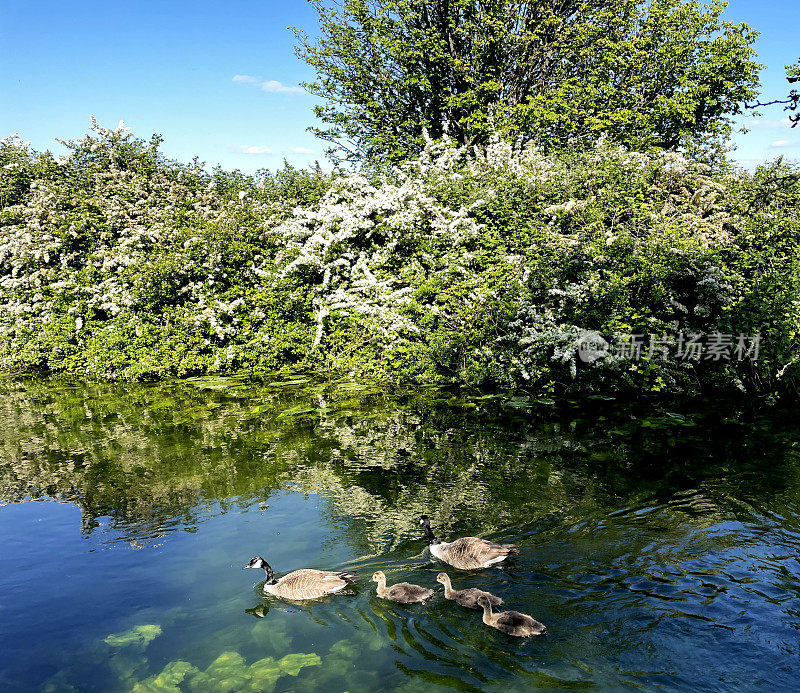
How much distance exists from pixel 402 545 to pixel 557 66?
23.8 meters

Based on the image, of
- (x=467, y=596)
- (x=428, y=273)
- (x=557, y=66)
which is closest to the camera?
(x=467, y=596)

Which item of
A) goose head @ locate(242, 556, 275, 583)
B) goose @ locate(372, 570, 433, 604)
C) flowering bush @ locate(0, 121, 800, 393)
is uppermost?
flowering bush @ locate(0, 121, 800, 393)

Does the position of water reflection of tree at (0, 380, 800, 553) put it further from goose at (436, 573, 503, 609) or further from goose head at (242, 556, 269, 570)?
goose at (436, 573, 503, 609)

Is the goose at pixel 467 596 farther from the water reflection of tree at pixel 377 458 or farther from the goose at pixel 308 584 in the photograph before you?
the water reflection of tree at pixel 377 458

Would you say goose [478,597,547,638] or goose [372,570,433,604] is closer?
goose [478,597,547,638]

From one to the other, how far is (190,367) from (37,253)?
626cm

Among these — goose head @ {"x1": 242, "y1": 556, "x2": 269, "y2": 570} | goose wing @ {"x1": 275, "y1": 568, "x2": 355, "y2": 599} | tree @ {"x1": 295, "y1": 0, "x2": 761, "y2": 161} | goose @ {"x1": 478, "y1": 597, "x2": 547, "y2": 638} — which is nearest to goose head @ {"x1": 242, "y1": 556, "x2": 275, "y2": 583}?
goose head @ {"x1": 242, "y1": 556, "x2": 269, "y2": 570}

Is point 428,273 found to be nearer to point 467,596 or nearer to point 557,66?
point 467,596

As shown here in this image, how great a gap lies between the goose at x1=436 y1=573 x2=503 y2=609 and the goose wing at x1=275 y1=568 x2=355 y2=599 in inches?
35.3

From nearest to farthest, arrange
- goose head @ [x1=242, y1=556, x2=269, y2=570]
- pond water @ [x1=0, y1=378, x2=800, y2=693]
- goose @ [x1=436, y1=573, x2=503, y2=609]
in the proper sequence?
pond water @ [x1=0, y1=378, x2=800, y2=693] < goose @ [x1=436, y1=573, x2=503, y2=609] < goose head @ [x1=242, y1=556, x2=269, y2=570]

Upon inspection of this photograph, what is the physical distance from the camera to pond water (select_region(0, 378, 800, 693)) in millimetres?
4945

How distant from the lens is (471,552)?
624 cm

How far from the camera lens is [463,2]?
2353cm

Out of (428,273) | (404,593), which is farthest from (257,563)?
(428,273)
